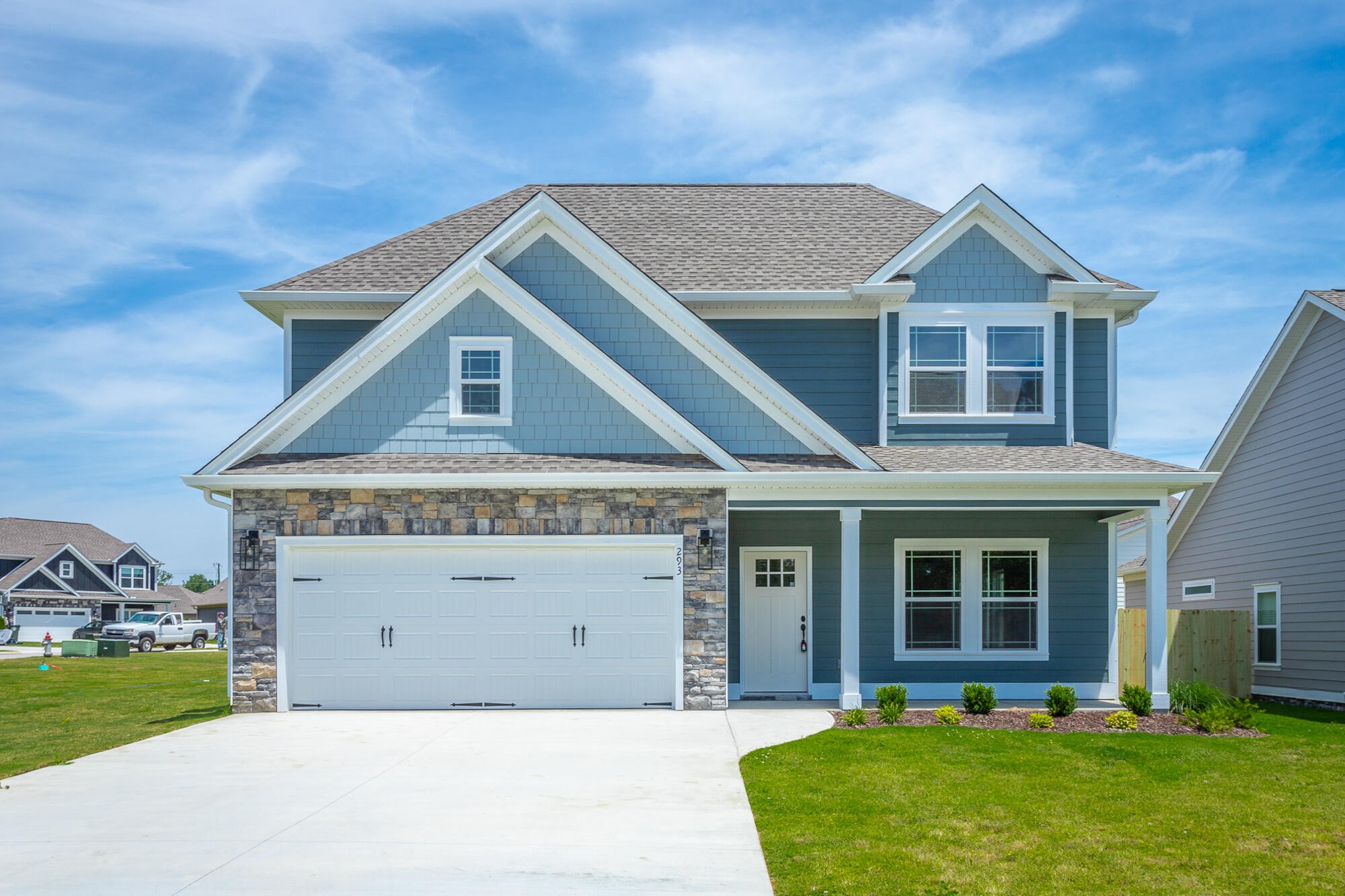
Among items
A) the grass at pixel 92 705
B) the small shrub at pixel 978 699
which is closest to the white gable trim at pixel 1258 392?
the small shrub at pixel 978 699

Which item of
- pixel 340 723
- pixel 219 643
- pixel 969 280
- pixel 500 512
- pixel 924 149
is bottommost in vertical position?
pixel 219 643

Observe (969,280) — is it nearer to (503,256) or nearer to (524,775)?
(503,256)

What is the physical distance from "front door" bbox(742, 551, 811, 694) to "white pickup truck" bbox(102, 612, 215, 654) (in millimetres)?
34825

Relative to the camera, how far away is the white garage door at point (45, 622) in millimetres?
52594

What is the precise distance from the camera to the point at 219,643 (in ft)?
153

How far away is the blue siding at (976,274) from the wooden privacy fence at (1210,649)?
5.55 meters

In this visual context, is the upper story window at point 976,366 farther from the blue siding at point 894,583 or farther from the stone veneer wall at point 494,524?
the stone veneer wall at point 494,524

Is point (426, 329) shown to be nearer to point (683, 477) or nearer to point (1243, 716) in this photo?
point (683, 477)

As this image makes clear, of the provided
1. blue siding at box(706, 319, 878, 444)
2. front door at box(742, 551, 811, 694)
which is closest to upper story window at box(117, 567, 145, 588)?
front door at box(742, 551, 811, 694)

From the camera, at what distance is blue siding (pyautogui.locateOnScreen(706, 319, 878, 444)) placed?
614 inches

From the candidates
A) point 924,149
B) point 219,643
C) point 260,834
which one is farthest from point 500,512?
point 219,643

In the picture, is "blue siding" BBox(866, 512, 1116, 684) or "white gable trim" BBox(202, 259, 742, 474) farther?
"blue siding" BBox(866, 512, 1116, 684)

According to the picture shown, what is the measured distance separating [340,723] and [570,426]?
4561 millimetres

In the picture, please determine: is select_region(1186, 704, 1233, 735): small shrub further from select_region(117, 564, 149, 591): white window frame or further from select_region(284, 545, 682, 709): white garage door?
select_region(117, 564, 149, 591): white window frame
